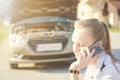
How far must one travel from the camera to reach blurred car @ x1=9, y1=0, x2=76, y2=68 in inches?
264

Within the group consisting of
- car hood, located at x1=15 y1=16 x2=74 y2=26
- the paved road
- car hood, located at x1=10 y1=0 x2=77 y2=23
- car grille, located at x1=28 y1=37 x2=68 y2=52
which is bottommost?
the paved road

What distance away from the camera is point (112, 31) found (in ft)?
23.9

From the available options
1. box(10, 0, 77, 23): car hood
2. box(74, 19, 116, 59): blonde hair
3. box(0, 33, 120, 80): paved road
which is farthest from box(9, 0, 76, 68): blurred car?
box(74, 19, 116, 59): blonde hair

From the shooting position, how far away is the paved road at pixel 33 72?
6.30m

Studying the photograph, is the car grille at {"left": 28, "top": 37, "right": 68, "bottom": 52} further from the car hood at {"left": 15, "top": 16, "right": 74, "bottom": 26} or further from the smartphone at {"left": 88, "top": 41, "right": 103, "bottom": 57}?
the smartphone at {"left": 88, "top": 41, "right": 103, "bottom": 57}

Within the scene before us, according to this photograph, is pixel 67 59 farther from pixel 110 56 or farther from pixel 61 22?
pixel 110 56

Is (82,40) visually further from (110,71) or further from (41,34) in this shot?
(41,34)

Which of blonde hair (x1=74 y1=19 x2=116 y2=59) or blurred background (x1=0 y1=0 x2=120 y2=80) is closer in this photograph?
blonde hair (x1=74 y1=19 x2=116 y2=59)

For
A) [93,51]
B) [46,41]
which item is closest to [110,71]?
[93,51]

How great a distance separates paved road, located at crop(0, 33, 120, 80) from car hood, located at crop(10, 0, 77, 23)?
23.5 inches

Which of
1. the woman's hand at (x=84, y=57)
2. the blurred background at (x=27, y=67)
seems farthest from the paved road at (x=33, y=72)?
the woman's hand at (x=84, y=57)

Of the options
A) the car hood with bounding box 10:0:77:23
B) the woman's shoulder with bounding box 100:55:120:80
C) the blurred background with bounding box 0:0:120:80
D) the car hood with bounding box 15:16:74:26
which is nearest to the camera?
the woman's shoulder with bounding box 100:55:120:80

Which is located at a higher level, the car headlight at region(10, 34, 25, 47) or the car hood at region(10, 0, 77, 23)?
the car hood at region(10, 0, 77, 23)

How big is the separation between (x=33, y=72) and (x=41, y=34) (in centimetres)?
54
